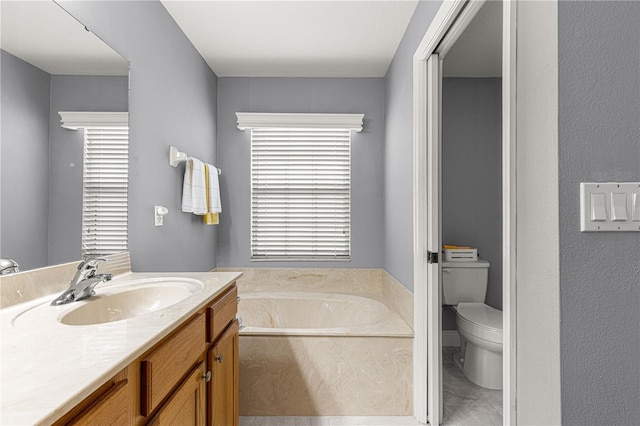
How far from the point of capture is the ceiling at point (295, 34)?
2.21 meters

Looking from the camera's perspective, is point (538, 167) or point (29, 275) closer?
point (538, 167)

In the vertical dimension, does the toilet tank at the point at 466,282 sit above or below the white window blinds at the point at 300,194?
below

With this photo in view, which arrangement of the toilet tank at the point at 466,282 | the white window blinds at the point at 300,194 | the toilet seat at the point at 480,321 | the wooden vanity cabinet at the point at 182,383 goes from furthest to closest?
the white window blinds at the point at 300,194
the toilet tank at the point at 466,282
the toilet seat at the point at 480,321
the wooden vanity cabinet at the point at 182,383

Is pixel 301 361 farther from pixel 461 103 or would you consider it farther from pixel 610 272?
pixel 461 103

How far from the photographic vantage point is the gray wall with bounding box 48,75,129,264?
1.32 m

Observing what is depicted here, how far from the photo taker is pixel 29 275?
4.06ft

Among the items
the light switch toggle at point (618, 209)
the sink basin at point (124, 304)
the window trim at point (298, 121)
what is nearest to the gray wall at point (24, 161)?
the sink basin at point (124, 304)

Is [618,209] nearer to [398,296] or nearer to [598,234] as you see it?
[598,234]

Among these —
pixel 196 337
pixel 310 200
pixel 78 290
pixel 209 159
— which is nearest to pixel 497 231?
pixel 310 200

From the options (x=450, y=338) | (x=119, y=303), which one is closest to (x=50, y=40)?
(x=119, y=303)

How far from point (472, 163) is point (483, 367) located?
1658mm

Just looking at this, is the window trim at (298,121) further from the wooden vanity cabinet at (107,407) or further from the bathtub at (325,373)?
the wooden vanity cabinet at (107,407)

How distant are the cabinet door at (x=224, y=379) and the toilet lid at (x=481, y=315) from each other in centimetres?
163

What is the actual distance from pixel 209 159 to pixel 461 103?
2.21m
